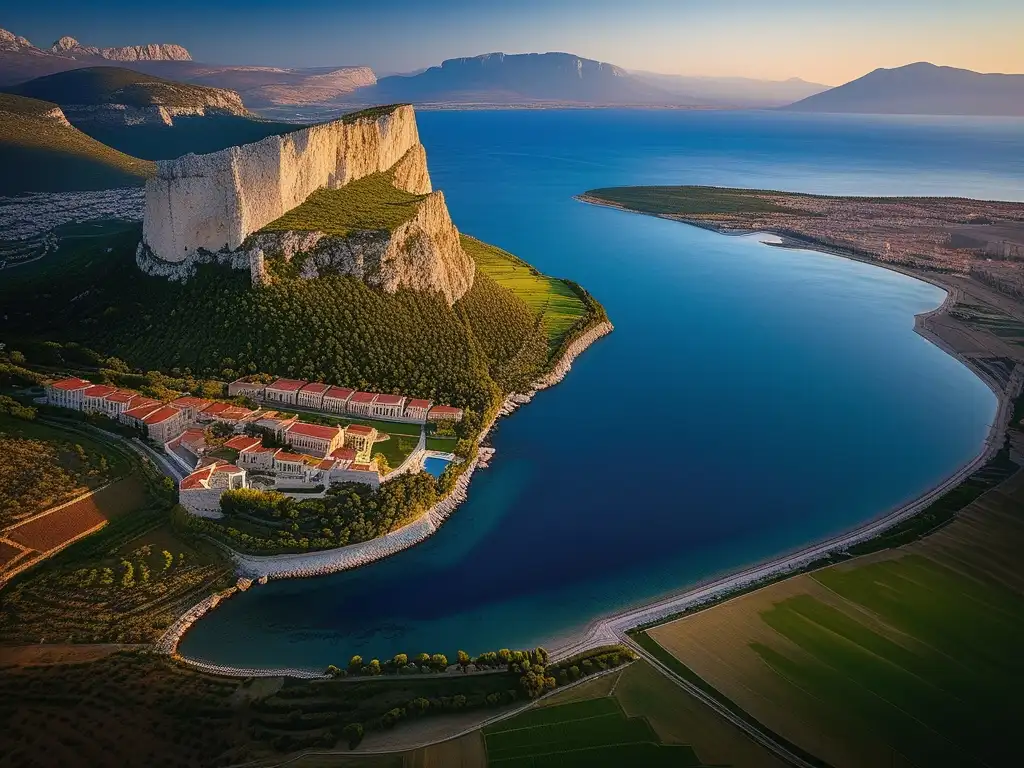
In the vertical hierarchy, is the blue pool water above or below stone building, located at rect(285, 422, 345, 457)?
below

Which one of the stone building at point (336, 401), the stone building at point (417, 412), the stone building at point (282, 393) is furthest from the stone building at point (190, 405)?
the stone building at point (417, 412)

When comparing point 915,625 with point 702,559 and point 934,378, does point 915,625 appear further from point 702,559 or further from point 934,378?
point 934,378

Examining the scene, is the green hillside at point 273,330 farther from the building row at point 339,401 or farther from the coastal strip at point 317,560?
the coastal strip at point 317,560

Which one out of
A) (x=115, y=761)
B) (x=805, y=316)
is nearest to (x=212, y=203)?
(x=115, y=761)

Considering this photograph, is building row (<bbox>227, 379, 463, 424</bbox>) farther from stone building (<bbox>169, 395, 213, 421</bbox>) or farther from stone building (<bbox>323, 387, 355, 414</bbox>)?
stone building (<bbox>169, 395, 213, 421</bbox>)

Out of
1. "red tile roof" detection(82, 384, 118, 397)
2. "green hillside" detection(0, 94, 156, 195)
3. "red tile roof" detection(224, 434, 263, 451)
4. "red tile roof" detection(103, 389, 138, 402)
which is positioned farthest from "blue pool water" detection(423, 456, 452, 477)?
"green hillside" detection(0, 94, 156, 195)

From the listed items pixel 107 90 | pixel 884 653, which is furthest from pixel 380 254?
pixel 107 90
